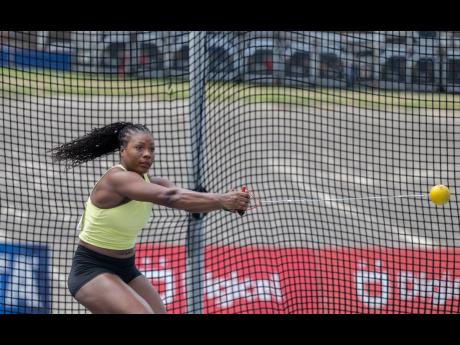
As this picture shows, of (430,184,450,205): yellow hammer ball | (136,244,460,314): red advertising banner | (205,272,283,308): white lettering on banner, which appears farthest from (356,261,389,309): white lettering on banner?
(430,184,450,205): yellow hammer ball

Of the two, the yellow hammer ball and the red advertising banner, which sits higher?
the yellow hammer ball

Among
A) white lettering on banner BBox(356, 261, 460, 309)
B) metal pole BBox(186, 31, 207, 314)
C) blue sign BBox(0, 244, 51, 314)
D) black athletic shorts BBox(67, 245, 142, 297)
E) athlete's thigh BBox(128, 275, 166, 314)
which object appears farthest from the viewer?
white lettering on banner BBox(356, 261, 460, 309)

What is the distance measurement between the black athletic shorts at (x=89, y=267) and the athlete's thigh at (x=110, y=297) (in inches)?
1.7

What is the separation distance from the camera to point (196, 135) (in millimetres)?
6883

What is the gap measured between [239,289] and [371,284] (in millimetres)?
1159

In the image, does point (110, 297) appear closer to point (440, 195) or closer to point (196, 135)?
point (196, 135)

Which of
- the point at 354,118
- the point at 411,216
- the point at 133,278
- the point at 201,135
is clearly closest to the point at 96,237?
the point at 133,278

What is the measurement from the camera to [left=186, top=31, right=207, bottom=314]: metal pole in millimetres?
6844

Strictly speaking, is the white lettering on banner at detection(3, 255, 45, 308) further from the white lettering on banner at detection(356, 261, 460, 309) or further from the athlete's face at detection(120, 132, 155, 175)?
the white lettering on banner at detection(356, 261, 460, 309)

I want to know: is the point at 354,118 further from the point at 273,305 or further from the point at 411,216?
the point at 273,305

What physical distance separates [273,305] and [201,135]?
1796mm

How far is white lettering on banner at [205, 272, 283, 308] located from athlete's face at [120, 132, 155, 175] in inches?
86.8

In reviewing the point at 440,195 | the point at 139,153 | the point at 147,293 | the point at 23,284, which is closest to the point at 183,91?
the point at 139,153

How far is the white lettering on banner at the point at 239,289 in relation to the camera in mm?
7676
